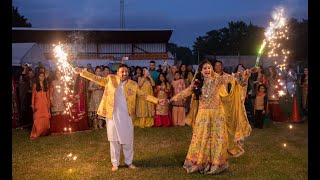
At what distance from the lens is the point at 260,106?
1203 cm

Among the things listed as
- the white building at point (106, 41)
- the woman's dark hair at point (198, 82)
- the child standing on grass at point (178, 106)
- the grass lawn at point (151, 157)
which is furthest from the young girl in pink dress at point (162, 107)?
the white building at point (106, 41)

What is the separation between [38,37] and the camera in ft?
106

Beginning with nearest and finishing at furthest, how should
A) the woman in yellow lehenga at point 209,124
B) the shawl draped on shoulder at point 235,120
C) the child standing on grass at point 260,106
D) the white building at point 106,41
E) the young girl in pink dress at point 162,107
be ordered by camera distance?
the woman in yellow lehenga at point 209,124
the shawl draped on shoulder at point 235,120
the child standing on grass at point 260,106
the young girl in pink dress at point 162,107
the white building at point 106,41

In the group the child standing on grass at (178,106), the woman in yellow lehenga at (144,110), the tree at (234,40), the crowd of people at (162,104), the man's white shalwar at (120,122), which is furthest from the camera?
the tree at (234,40)

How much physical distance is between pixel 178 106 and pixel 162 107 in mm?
542

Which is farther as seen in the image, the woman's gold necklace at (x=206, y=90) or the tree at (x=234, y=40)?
the tree at (x=234, y=40)

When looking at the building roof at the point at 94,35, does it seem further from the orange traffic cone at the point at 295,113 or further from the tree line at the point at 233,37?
the orange traffic cone at the point at 295,113

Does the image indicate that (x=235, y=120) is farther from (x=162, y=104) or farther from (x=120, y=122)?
(x=120, y=122)

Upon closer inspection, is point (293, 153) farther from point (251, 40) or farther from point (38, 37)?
point (251, 40)

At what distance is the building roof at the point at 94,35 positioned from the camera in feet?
104

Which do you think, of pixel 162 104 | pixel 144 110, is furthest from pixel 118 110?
pixel 144 110

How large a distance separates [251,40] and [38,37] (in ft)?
78.4

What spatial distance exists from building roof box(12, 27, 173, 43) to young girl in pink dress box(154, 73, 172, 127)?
61.6ft

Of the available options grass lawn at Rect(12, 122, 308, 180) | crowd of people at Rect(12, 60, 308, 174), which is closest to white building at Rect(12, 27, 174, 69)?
crowd of people at Rect(12, 60, 308, 174)
